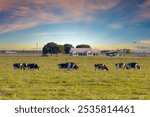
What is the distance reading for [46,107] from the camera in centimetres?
1184

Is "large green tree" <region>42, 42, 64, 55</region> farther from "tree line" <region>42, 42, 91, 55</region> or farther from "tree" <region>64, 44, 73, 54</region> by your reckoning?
"tree" <region>64, 44, 73, 54</region>

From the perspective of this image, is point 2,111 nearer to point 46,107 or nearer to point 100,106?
point 46,107

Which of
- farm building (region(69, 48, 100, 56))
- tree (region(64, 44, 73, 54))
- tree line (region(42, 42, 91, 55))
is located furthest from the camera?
tree (region(64, 44, 73, 54))

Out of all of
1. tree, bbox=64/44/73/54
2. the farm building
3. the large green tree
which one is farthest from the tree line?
the farm building

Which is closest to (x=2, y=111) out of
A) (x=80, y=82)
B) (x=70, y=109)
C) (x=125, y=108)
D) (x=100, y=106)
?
(x=70, y=109)

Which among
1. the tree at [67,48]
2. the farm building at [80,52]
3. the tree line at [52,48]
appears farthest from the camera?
the tree at [67,48]

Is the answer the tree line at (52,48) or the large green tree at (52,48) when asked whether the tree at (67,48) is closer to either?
the tree line at (52,48)

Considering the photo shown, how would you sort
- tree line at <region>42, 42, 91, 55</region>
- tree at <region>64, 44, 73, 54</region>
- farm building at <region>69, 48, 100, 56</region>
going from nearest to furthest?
farm building at <region>69, 48, 100, 56</region>
tree line at <region>42, 42, 91, 55</region>
tree at <region>64, 44, 73, 54</region>

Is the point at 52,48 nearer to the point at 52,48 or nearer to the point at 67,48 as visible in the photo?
the point at 52,48

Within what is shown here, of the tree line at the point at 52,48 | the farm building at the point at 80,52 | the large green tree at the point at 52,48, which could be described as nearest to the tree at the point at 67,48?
the tree line at the point at 52,48

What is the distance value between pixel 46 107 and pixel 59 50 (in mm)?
129859

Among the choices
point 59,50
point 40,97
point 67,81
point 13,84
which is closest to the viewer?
point 40,97

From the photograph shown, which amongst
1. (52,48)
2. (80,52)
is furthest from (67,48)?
(52,48)

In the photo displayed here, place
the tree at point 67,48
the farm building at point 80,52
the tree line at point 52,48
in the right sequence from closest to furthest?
the farm building at point 80,52
the tree line at point 52,48
the tree at point 67,48
